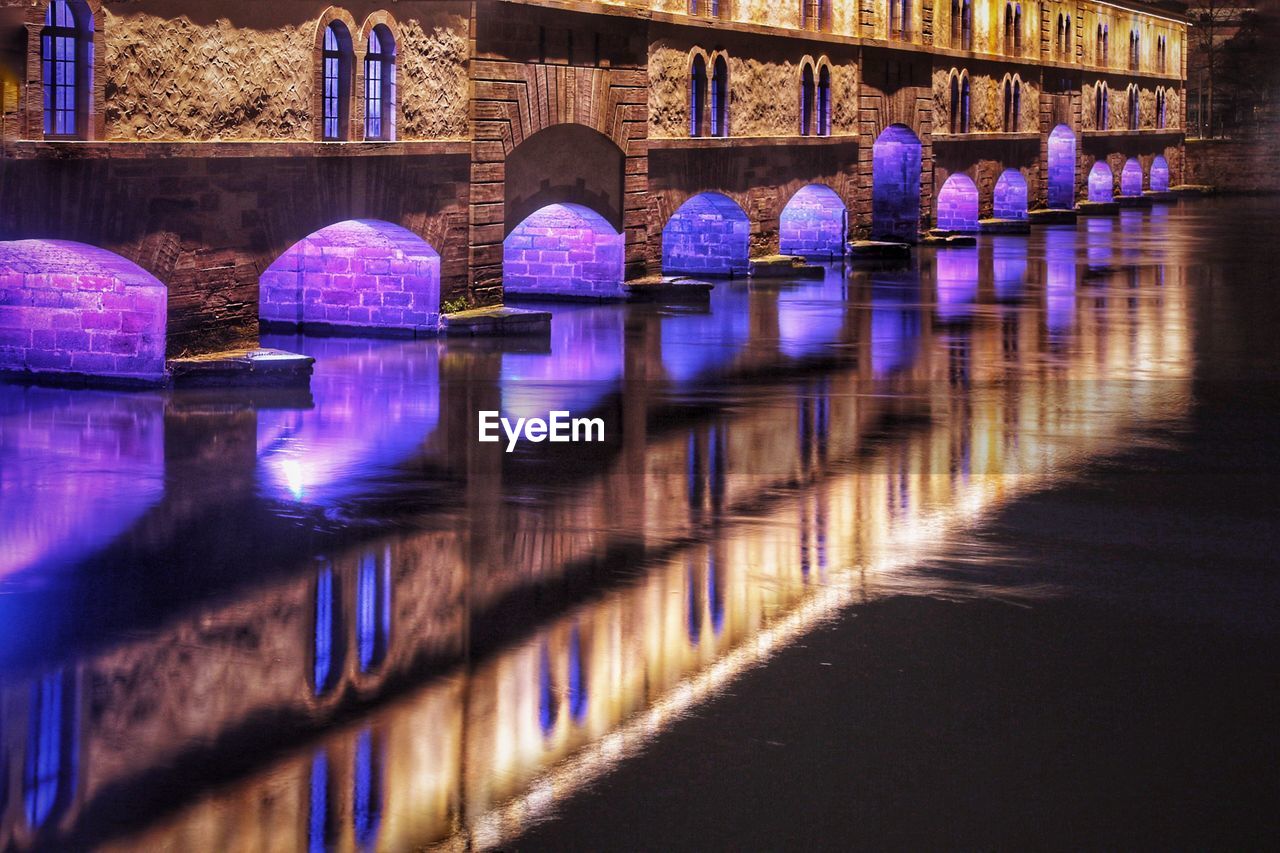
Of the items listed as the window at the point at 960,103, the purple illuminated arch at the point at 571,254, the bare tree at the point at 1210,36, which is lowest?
the purple illuminated arch at the point at 571,254

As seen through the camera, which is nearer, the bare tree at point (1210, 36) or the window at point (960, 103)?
the window at point (960, 103)

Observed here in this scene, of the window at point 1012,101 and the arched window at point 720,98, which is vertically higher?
the window at point 1012,101

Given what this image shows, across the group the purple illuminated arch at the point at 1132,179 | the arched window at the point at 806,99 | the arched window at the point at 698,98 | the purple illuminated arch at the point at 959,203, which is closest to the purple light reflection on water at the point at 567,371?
the arched window at the point at 698,98

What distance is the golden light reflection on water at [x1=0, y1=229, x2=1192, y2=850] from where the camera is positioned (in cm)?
650

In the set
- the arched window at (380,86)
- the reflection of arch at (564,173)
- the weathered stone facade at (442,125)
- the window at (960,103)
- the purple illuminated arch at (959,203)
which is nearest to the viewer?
the weathered stone facade at (442,125)

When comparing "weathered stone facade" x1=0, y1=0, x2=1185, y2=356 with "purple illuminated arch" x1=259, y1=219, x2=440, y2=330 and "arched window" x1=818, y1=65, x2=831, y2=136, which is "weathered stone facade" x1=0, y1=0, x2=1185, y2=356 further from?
"purple illuminated arch" x1=259, y1=219, x2=440, y2=330

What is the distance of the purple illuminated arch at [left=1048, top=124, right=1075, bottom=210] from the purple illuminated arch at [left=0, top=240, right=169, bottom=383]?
40.4m

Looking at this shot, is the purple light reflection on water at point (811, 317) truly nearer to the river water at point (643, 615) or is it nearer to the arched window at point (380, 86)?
the river water at point (643, 615)

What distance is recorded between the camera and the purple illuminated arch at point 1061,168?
53812 mm

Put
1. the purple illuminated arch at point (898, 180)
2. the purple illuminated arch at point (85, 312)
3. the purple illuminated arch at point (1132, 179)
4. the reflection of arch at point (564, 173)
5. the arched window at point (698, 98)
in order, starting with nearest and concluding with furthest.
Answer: the purple illuminated arch at point (85, 312), the reflection of arch at point (564, 173), the arched window at point (698, 98), the purple illuminated arch at point (898, 180), the purple illuminated arch at point (1132, 179)

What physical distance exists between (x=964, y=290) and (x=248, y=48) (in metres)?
13.9

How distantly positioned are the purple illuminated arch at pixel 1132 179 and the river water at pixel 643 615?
47180mm

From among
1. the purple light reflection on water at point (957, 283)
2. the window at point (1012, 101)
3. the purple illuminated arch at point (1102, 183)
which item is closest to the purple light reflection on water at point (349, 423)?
the purple light reflection on water at point (957, 283)

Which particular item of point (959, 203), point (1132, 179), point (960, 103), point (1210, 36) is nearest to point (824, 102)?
point (960, 103)
